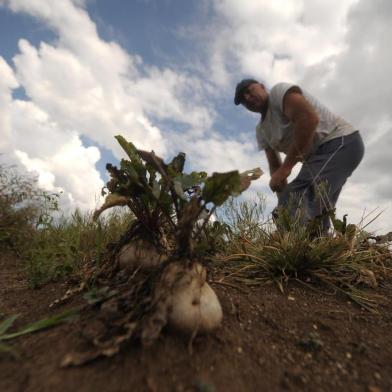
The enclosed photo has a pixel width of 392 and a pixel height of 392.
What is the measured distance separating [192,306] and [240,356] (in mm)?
236

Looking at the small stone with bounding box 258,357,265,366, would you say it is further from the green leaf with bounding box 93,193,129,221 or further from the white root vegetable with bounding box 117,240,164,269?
the green leaf with bounding box 93,193,129,221

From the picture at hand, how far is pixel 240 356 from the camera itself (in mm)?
1070

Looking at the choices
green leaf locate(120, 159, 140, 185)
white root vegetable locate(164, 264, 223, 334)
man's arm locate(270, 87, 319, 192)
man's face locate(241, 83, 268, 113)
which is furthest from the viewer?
man's face locate(241, 83, 268, 113)

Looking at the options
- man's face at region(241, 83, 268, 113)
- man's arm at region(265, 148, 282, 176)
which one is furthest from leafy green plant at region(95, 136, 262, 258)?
man's arm at region(265, 148, 282, 176)

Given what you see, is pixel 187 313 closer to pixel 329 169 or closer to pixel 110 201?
pixel 110 201

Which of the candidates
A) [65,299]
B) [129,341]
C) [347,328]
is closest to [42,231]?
[65,299]

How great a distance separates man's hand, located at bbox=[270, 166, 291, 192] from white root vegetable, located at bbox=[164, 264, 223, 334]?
6.94 ft

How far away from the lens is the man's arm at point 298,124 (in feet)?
9.18

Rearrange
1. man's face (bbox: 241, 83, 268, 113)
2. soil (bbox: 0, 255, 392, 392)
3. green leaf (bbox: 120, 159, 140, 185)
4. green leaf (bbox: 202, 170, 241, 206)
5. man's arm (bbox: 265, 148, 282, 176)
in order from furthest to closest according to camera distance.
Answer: man's arm (bbox: 265, 148, 282, 176), man's face (bbox: 241, 83, 268, 113), green leaf (bbox: 120, 159, 140, 185), green leaf (bbox: 202, 170, 241, 206), soil (bbox: 0, 255, 392, 392)

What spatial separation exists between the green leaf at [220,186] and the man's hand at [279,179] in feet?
6.39

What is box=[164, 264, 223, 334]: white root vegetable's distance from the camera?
105 centimetres

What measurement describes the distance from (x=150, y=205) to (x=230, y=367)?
87 cm

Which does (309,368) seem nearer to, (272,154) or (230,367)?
(230,367)

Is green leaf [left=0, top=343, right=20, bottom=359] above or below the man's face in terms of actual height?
below
